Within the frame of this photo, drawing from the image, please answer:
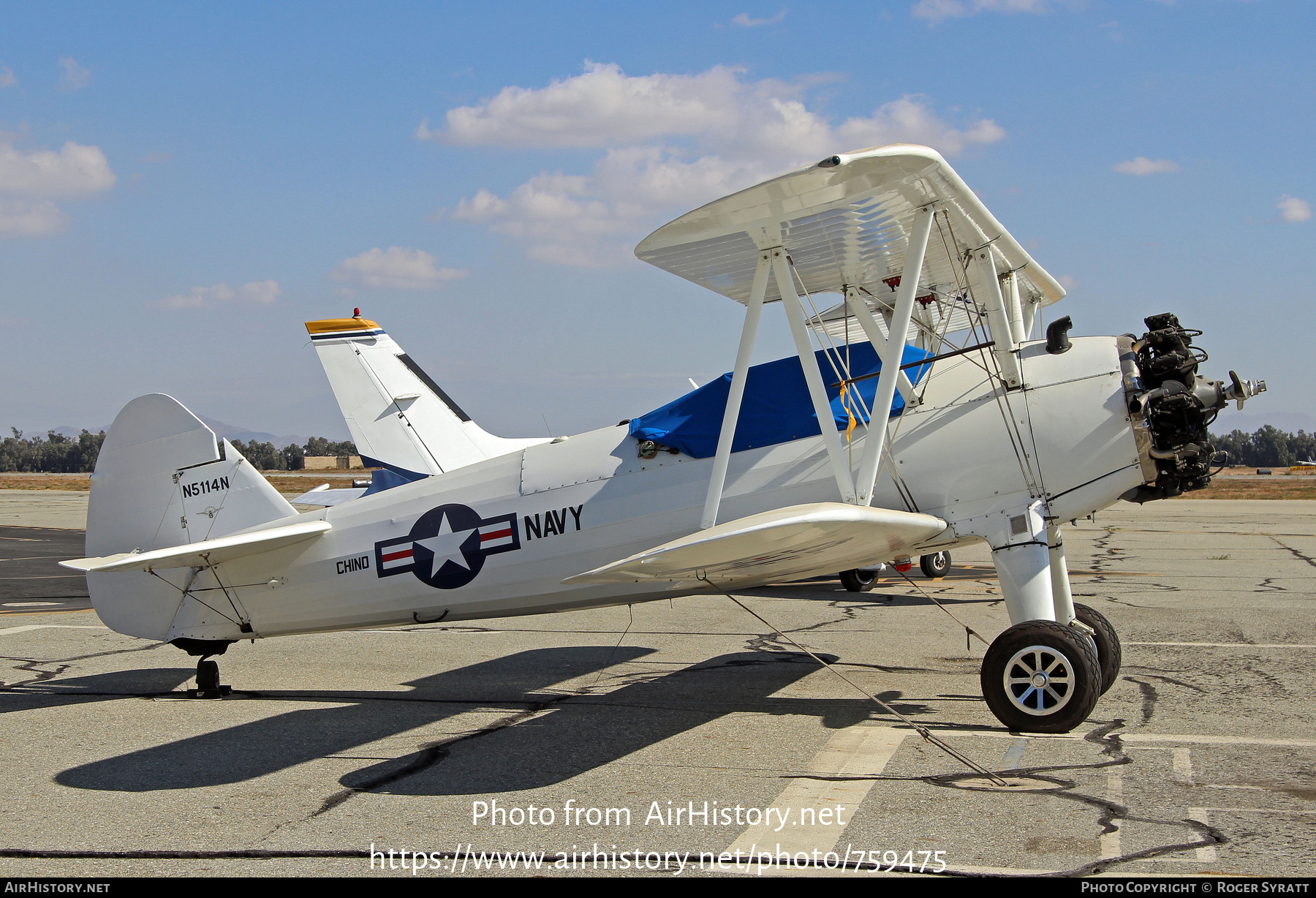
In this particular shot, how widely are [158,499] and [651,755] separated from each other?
201 inches

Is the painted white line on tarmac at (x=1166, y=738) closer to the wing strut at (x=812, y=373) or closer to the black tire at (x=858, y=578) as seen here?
the wing strut at (x=812, y=373)

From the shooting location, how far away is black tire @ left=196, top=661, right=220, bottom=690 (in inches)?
301

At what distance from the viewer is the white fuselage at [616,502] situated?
6355 mm

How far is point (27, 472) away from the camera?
108 m

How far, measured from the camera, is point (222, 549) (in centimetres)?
729

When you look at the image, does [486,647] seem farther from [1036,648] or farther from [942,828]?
[942,828]

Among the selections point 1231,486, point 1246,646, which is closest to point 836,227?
point 1246,646

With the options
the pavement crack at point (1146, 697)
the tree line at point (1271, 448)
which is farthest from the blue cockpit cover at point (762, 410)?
the tree line at point (1271, 448)

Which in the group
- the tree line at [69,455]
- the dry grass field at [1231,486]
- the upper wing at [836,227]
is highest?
the tree line at [69,455]

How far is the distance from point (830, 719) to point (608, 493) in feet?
7.20

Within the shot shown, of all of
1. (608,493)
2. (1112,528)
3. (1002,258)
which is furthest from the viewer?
(1112,528)

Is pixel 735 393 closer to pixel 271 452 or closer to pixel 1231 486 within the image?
pixel 1231 486

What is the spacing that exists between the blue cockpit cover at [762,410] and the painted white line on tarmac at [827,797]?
6.81 feet

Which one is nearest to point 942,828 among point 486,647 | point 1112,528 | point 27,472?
point 486,647
